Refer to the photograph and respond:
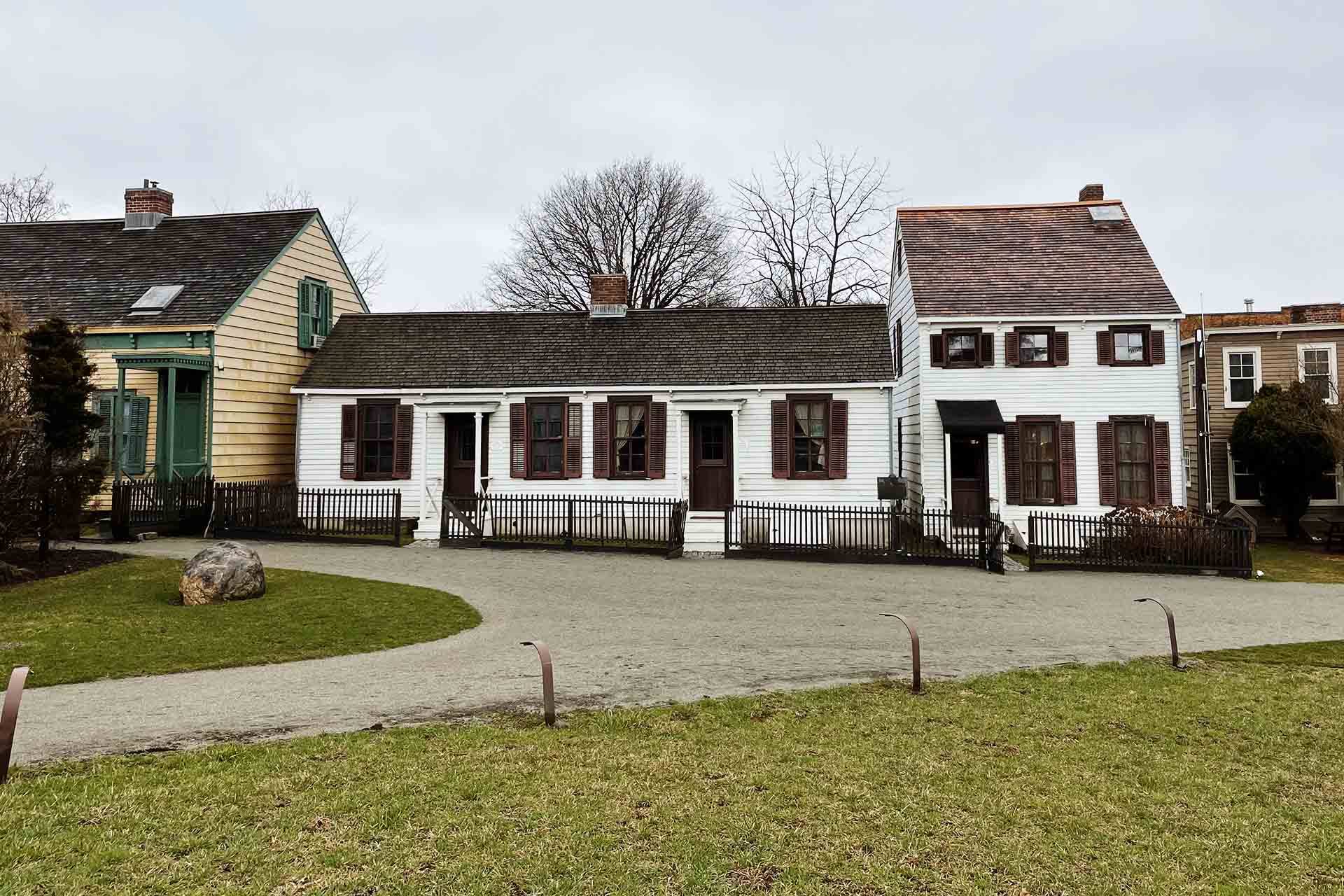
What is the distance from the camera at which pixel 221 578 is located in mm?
11383

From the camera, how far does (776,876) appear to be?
4199 mm

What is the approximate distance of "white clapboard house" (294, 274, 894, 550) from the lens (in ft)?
66.3

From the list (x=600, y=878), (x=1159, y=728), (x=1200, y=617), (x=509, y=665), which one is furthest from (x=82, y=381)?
(x=1200, y=617)

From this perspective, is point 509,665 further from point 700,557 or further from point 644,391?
point 644,391

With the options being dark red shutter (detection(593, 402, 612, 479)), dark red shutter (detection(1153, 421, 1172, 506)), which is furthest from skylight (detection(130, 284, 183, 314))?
dark red shutter (detection(1153, 421, 1172, 506))

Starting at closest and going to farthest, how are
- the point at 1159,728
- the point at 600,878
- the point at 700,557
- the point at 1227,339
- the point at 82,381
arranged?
1. the point at 600,878
2. the point at 1159,728
3. the point at 82,381
4. the point at 700,557
5. the point at 1227,339

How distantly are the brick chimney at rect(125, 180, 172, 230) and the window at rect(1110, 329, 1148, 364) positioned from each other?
87.9 feet

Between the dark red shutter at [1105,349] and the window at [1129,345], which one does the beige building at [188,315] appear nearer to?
the dark red shutter at [1105,349]

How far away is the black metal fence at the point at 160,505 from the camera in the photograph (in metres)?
17.4

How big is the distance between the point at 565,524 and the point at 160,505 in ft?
30.5

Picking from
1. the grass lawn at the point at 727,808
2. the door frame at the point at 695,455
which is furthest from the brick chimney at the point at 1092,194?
the grass lawn at the point at 727,808

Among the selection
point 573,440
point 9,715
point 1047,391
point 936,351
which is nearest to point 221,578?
point 9,715

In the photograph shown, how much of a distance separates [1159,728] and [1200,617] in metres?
6.17

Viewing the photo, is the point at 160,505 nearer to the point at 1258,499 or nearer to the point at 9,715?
the point at 9,715
